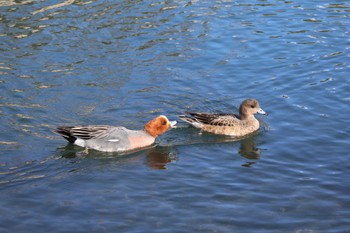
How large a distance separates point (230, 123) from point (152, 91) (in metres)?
2.17

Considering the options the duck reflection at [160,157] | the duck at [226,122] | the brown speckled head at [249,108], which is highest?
the brown speckled head at [249,108]

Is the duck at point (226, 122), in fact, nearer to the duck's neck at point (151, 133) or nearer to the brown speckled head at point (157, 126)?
the brown speckled head at point (157, 126)

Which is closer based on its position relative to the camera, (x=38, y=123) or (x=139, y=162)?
(x=139, y=162)

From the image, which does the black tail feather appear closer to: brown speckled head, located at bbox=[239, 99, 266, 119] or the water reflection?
the water reflection

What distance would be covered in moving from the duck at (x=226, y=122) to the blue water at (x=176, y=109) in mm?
259

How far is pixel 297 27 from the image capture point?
18344mm

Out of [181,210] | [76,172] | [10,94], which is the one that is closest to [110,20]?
[10,94]

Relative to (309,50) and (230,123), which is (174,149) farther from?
(309,50)

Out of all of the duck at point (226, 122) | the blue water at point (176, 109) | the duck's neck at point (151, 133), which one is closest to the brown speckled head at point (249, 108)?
the duck at point (226, 122)

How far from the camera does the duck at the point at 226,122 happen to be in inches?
527

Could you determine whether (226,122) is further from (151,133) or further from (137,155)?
(137,155)

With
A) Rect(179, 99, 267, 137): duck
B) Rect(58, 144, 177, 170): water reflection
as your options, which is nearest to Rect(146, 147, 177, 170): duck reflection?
Rect(58, 144, 177, 170): water reflection

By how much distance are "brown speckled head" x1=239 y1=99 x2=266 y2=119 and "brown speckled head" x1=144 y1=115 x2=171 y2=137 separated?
5.29ft

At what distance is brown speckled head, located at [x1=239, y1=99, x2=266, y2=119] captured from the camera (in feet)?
44.1
